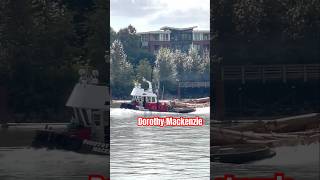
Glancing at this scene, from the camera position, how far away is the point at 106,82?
702cm

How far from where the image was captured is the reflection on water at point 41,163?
712cm

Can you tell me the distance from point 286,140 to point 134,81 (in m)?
1.89

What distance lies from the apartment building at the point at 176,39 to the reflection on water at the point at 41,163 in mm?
1397

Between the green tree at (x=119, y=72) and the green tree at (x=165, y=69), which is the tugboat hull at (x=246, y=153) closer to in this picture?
the green tree at (x=165, y=69)

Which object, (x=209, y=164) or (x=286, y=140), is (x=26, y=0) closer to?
(x=209, y=164)

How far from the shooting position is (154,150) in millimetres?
6906

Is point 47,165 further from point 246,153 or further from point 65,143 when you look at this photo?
point 246,153

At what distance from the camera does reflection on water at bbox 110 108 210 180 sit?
22.6 feet

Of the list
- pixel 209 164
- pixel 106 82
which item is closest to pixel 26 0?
pixel 106 82

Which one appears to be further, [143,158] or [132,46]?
[132,46]

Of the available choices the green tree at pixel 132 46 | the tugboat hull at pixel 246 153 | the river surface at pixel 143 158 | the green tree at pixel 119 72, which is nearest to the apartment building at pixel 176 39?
the green tree at pixel 132 46

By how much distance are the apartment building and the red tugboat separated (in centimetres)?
42

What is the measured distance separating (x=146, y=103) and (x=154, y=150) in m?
0.52

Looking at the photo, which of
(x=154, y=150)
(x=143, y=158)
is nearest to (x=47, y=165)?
(x=143, y=158)
